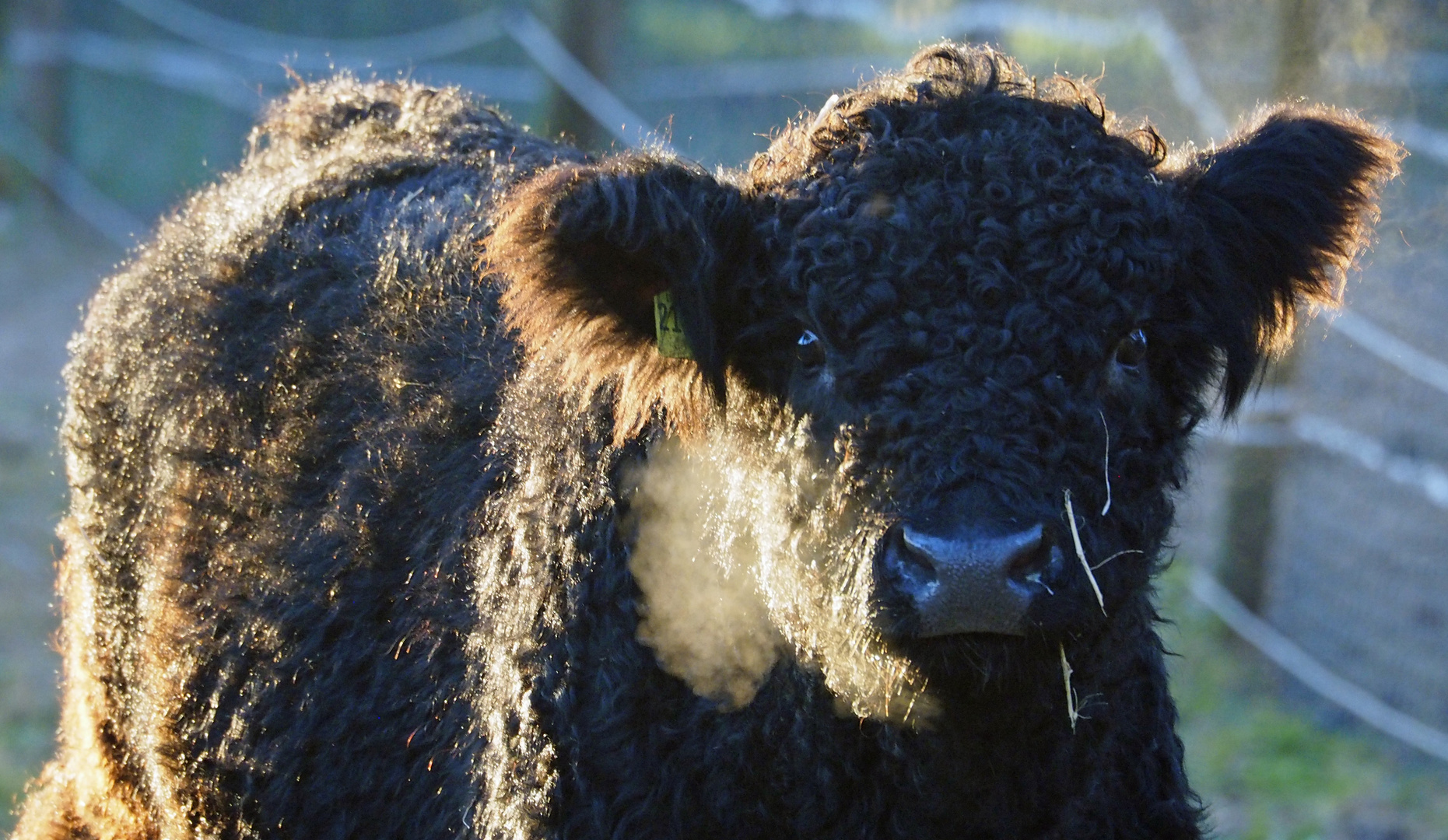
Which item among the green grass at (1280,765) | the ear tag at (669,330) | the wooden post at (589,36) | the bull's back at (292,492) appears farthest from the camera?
the wooden post at (589,36)

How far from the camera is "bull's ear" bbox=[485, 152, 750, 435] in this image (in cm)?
271

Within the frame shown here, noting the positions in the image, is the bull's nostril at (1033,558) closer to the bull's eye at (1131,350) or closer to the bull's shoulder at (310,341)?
the bull's eye at (1131,350)

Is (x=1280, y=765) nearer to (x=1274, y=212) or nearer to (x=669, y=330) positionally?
(x=1274, y=212)

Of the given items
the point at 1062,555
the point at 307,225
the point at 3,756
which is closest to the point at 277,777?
the point at 307,225

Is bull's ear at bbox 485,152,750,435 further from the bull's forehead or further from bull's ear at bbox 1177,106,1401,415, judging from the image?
bull's ear at bbox 1177,106,1401,415

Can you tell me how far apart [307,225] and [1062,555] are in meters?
2.61

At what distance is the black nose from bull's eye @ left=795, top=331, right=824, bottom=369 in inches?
17.8

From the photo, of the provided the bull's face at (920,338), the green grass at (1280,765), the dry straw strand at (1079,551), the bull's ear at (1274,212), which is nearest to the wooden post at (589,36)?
the green grass at (1280,765)

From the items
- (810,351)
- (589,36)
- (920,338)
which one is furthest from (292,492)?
(589,36)

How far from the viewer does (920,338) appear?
2.61m

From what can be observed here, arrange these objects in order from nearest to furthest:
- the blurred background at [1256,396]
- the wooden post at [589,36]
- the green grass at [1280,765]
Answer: the green grass at [1280,765] < the blurred background at [1256,396] < the wooden post at [589,36]

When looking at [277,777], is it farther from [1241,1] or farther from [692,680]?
[1241,1]

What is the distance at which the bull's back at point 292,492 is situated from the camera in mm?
3465

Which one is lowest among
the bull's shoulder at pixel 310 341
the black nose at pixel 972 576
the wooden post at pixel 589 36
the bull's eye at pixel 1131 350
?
the black nose at pixel 972 576
